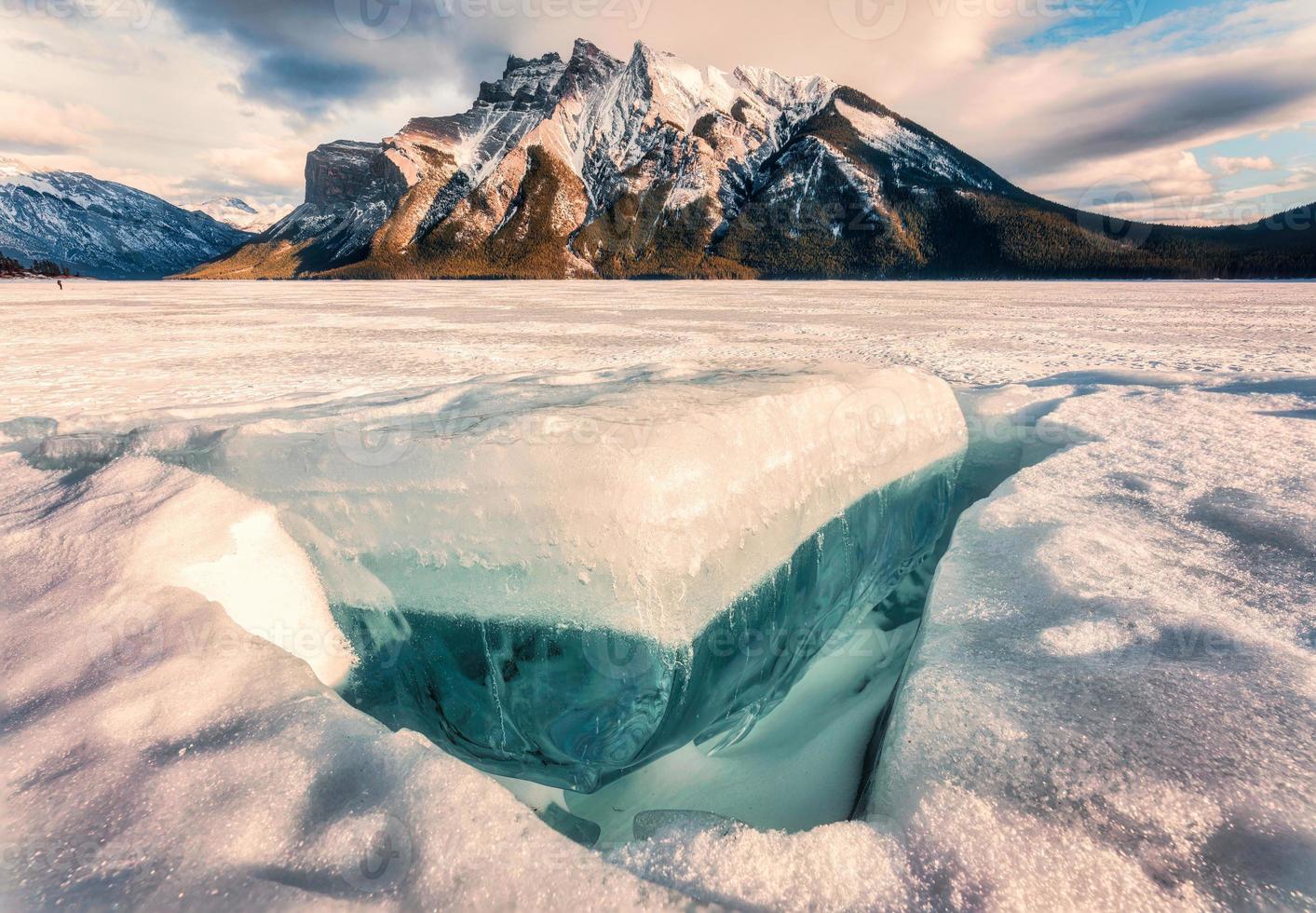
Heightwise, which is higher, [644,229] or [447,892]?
[644,229]

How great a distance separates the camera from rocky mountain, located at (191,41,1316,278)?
301ft

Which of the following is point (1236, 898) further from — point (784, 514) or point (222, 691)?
point (222, 691)

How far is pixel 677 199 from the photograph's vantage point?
121 metres

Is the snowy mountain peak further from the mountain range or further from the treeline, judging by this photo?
the treeline

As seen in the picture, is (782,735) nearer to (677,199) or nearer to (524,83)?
(677,199)

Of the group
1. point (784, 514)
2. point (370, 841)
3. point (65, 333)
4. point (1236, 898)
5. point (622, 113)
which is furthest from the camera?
point (622, 113)

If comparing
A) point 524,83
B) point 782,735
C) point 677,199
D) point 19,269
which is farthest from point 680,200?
point 782,735

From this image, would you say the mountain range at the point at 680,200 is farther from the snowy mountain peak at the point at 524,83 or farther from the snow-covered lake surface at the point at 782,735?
the snow-covered lake surface at the point at 782,735

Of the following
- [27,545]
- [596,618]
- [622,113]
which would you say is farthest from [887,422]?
[622,113]

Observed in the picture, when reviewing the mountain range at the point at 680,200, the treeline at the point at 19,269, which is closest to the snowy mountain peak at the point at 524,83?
the mountain range at the point at 680,200

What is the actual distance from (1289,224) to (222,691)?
4186 inches

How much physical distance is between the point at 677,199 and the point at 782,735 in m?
131

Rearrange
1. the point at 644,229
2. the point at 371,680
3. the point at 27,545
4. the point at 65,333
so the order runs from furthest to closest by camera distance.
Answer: the point at 644,229, the point at 65,333, the point at 371,680, the point at 27,545

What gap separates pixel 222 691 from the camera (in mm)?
1541
